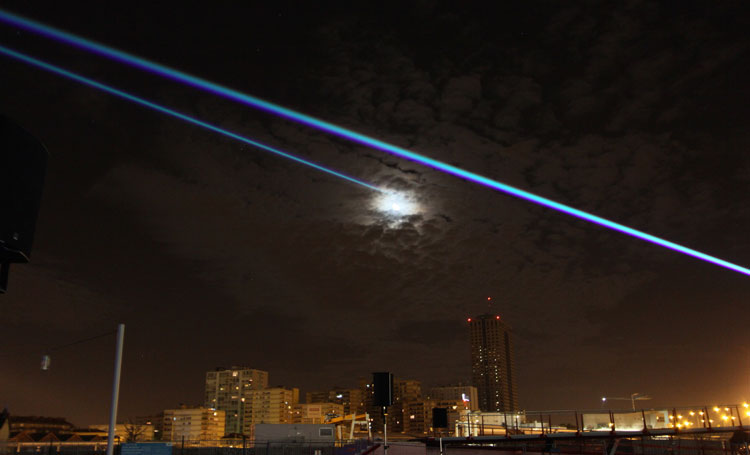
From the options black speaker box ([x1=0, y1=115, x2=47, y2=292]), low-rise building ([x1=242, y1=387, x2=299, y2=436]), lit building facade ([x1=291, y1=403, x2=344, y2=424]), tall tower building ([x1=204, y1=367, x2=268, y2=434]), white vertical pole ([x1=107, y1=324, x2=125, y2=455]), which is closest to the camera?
black speaker box ([x1=0, y1=115, x2=47, y2=292])

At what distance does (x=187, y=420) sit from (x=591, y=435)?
135 meters

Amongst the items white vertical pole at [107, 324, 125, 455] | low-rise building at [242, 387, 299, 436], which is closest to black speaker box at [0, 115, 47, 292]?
white vertical pole at [107, 324, 125, 455]

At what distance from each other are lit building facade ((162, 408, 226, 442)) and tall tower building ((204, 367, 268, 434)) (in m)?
14.6

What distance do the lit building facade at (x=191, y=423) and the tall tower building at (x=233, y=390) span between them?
48.0 feet

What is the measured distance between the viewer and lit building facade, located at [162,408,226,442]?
447 ft

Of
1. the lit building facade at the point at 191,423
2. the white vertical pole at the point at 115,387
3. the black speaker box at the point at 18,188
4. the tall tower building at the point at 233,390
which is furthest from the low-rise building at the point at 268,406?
Result: the black speaker box at the point at 18,188

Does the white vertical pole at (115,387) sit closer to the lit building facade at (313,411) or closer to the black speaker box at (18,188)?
the black speaker box at (18,188)

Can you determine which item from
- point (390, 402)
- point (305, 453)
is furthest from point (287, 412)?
point (390, 402)

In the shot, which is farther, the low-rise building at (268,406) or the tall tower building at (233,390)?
the tall tower building at (233,390)

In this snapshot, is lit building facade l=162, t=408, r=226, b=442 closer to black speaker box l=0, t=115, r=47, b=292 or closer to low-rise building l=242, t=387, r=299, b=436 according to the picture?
low-rise building l=242, t=387, r=299, b=436

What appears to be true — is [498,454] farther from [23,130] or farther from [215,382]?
[215,382]

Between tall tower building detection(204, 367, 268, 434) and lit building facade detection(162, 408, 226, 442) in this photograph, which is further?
tall tower building detection(204, 367, 268, 434)

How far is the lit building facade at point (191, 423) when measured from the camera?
136125 mm

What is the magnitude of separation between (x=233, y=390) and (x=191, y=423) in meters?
30.2
